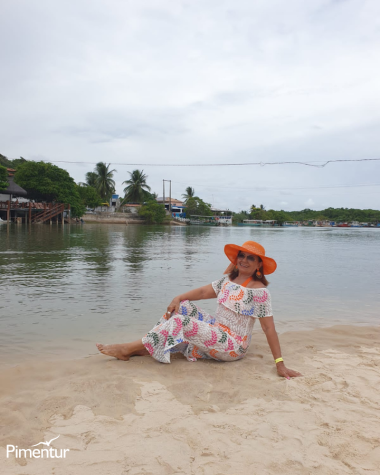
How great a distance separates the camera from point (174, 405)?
2650mm

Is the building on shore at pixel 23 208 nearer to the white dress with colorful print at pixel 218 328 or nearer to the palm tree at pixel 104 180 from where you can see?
the palm tree at pixel 104 180

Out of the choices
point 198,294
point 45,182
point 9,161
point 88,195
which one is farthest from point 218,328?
point 9,161

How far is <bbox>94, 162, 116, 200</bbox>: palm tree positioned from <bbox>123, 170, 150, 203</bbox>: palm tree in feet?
10.6

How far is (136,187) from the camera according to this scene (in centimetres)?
6619

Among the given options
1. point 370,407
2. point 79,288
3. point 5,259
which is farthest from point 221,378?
point 5,259

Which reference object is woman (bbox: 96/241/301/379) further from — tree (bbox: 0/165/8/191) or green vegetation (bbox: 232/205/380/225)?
green vegetation (bbox: 232/205/380/225)

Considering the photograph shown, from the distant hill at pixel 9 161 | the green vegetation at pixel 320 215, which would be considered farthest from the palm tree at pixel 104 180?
the green vegetation at pixel 320 215

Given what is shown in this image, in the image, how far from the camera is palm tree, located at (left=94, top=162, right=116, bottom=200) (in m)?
61.2

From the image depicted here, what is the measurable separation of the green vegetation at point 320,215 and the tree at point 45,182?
62341mm

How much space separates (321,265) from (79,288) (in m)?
8.69

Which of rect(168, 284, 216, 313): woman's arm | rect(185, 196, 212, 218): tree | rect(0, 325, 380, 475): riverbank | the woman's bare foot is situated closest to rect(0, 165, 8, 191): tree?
rect(0, 325, 380, 475): riverbank

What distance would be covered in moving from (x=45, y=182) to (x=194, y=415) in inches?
1749

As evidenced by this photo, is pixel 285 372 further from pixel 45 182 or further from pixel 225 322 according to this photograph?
pixel 45 182

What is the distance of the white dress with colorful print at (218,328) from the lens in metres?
3.24
